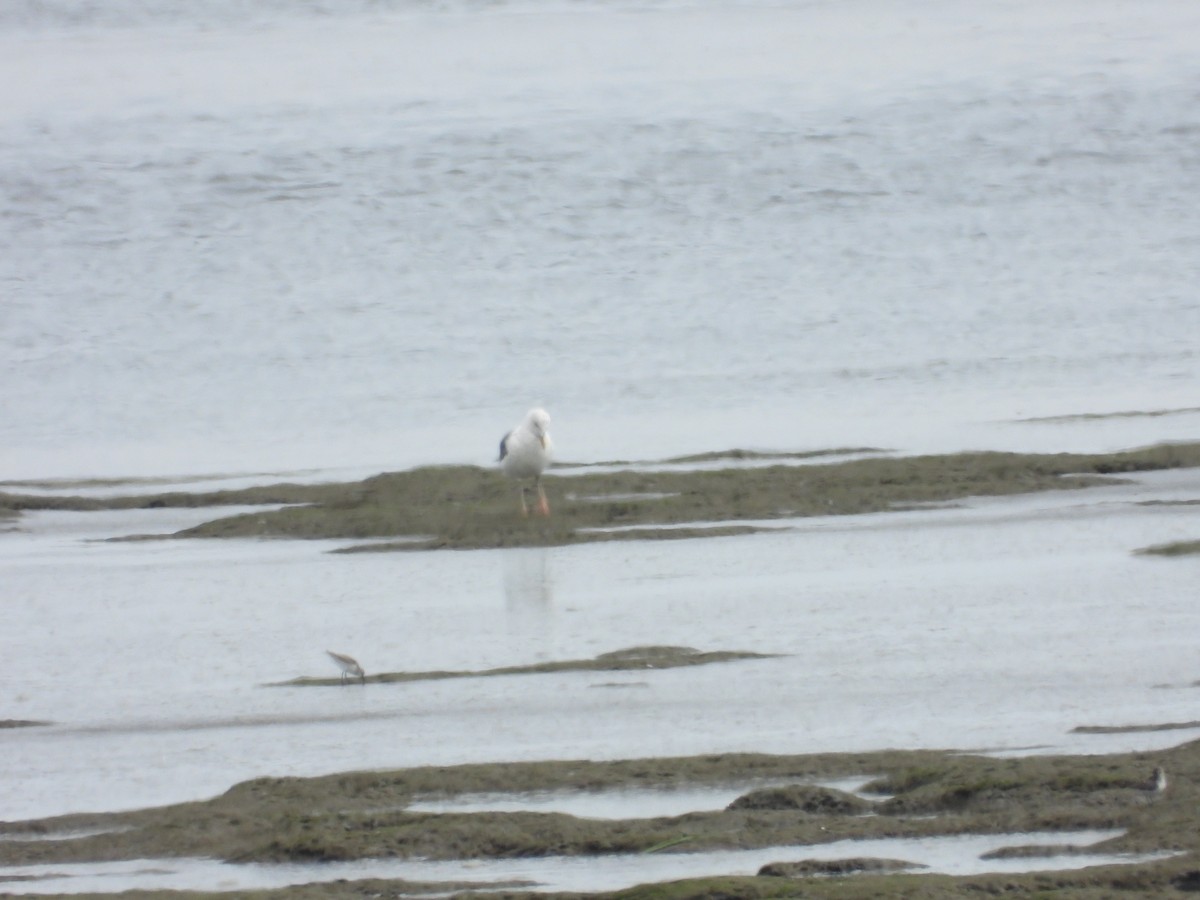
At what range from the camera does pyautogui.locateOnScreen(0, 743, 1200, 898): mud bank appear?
5.46 m

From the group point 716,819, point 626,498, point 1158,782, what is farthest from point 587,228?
point 1158,782

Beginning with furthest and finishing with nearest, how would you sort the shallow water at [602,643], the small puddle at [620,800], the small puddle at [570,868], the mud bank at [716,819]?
the shallow water at [602,643] → the small puddle at [620,800] → the small puddle at [570,868] → the mud bank at [716,819]

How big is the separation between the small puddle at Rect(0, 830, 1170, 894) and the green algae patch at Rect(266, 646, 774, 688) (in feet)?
8.94

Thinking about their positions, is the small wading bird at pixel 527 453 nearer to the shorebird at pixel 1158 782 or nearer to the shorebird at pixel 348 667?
the shorebird at pixel 348 667

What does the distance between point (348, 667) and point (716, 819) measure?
3.02 m

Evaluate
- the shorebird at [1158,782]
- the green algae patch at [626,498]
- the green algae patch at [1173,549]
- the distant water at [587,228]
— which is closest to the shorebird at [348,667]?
the green algae patch at [626,498]

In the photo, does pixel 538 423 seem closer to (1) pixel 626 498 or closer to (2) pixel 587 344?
(1) pixel 626 498

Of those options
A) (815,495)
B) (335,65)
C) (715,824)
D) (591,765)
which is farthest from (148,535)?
(335,65)

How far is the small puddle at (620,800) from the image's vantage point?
641 cm

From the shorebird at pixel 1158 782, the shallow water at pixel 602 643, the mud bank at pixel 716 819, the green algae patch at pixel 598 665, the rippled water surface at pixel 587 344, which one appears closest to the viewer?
the mud bank at pixel 716 819

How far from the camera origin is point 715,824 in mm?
6082

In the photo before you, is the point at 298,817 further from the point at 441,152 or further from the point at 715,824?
the point at 441,152

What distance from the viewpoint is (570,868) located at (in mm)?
5867

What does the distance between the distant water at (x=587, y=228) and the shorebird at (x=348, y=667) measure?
7650 millimetres
